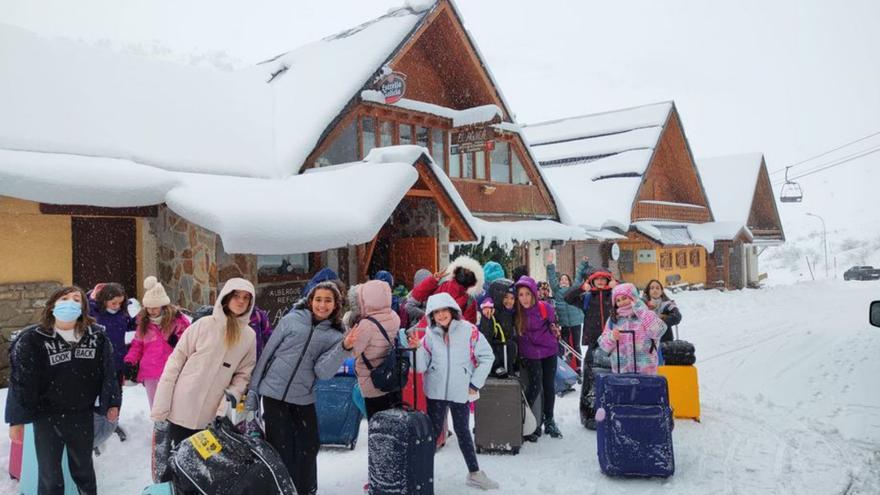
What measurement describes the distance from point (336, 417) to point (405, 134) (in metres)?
9.38

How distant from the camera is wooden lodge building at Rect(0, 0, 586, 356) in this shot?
26.6 ft

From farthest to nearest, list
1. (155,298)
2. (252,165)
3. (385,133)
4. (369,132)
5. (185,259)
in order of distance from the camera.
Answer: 1. (385,133)
2. (369,132)
3. (252,165)
4. (185,259)
5. (155,298)

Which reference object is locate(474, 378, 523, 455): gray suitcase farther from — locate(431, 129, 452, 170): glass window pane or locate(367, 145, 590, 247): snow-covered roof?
locate(431, 129, 452, 170): glass window pane

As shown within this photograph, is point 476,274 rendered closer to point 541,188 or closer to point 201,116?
point 201,116

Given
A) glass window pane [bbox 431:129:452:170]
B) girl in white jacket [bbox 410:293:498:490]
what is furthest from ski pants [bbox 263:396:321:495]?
glass window pane [bbox 431:129:452:170]

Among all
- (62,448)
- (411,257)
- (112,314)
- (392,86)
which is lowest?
(62,448)

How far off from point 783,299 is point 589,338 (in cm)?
2008

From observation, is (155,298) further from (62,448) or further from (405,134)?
(405,134)

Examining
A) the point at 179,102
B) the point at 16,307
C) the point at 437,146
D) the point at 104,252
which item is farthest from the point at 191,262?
the point at 437,146

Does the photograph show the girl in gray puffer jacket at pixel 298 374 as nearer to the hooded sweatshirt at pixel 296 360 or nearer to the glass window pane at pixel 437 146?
the hooded sweatshirt at pixel 296 360

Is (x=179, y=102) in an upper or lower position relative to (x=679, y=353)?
upper

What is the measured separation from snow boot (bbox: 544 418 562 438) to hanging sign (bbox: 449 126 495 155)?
9031 millimetres

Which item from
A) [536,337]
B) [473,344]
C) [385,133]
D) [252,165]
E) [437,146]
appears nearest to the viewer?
[473,344]

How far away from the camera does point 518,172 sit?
56.6 ft
